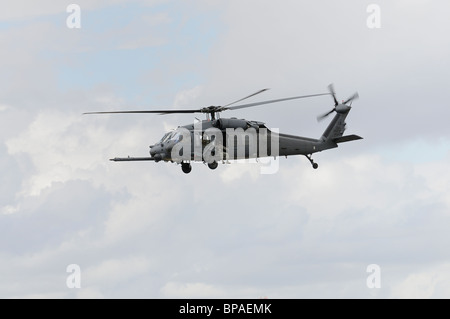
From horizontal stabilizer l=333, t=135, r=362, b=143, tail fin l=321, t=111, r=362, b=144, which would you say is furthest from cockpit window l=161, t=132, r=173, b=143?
tail fin l=321, t=111, r=362, b=144

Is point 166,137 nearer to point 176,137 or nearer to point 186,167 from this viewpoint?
point 176,137

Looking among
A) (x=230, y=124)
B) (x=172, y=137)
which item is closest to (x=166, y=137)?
(x=172, y=137)

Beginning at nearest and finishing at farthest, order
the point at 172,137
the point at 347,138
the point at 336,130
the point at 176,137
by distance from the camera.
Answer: the point at 176,137, the point at 172,137, the point at 347,138, the point at 336,130

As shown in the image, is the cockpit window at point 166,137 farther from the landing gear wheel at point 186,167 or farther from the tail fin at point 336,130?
the tail fin at point 336,130

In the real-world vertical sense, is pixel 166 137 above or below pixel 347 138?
below

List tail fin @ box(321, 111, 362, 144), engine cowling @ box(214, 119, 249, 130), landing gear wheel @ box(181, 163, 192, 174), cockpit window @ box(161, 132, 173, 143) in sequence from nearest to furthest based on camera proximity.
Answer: cockpit window @ box(161, 132, 173, 143), landing gear wheel @ box(181, 163, 192, 174), engine cowling @ box(214, 119, 249, 130), tail fin @ box(321, 111, 362, 144)

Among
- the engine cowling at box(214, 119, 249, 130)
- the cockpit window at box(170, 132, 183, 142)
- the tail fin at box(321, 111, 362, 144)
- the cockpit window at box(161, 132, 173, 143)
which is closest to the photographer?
the cockpit window at box(170, 132, 183, 142)

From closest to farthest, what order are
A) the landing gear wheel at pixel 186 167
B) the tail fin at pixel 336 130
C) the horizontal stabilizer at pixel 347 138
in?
the landing gear wheel at pixel 186 167 < the horizontal stabilizer at pixel 347 138 < the tail fin at pixel 336 130

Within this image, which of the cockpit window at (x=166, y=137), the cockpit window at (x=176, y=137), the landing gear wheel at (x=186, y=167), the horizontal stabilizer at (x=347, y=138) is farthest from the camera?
the horizontal stabilizer at (x=347, y=138)

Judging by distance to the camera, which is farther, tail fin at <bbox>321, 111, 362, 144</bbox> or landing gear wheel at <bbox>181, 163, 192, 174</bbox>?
tail fin at <bbox>321, 111, 362, 144</bbox>

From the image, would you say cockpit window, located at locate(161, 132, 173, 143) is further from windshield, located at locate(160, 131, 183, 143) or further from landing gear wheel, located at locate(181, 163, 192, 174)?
landing gear wheel, located at locate(181, 163, 192, 174)

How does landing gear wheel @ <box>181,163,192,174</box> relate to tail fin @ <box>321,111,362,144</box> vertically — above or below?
below

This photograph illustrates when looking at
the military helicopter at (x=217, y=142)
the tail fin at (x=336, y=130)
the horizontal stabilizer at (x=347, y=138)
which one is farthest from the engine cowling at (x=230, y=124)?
the tail fin at (x=336, y=130)
